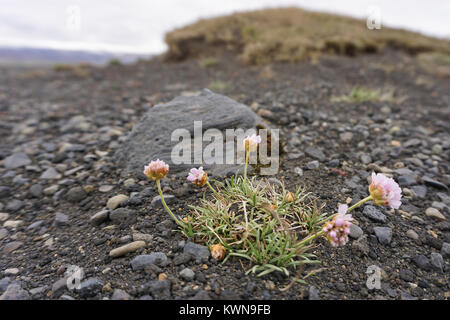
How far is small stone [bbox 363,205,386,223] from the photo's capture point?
2984 millimetres

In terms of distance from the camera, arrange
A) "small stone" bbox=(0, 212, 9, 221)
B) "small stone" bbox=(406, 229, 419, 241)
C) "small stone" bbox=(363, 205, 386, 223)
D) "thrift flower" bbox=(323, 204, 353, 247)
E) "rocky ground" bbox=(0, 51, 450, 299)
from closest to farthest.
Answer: "thrift flower" bbox=(323, 204, 353, 247)
"rocky ground" bbox=(0, 51, 450, 299)
"small stone" bbox=(406, 229, 419, 241)
"small stone" bbox=(363, 205, 386, 223)
"small stone" bbox=(0, 212, 9, 221)

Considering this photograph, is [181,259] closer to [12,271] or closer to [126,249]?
[126,249]

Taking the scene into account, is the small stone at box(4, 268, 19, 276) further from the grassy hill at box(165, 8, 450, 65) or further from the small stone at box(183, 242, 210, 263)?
the grassy hill at box(165, 8, 450, 65)

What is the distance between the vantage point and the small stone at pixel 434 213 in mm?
3172

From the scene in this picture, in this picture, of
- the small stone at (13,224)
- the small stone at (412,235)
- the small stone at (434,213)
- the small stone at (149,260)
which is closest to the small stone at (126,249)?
the small stone at (149,260)

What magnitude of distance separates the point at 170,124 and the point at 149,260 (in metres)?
2.23

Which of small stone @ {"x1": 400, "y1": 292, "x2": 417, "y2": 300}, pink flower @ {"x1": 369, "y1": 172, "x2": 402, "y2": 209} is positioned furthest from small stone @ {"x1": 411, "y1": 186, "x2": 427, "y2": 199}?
pink flower @ {"x1": 369, "y1": 172, "x2": 402, "y2": 209}

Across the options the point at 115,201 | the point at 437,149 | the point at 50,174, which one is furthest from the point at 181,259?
the point at 437,149

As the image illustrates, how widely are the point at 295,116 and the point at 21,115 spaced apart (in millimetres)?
6752

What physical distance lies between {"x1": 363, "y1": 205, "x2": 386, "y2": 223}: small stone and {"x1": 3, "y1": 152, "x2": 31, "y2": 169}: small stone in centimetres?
495

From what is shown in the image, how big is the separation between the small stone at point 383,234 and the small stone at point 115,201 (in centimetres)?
272

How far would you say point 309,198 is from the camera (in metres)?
3.10
